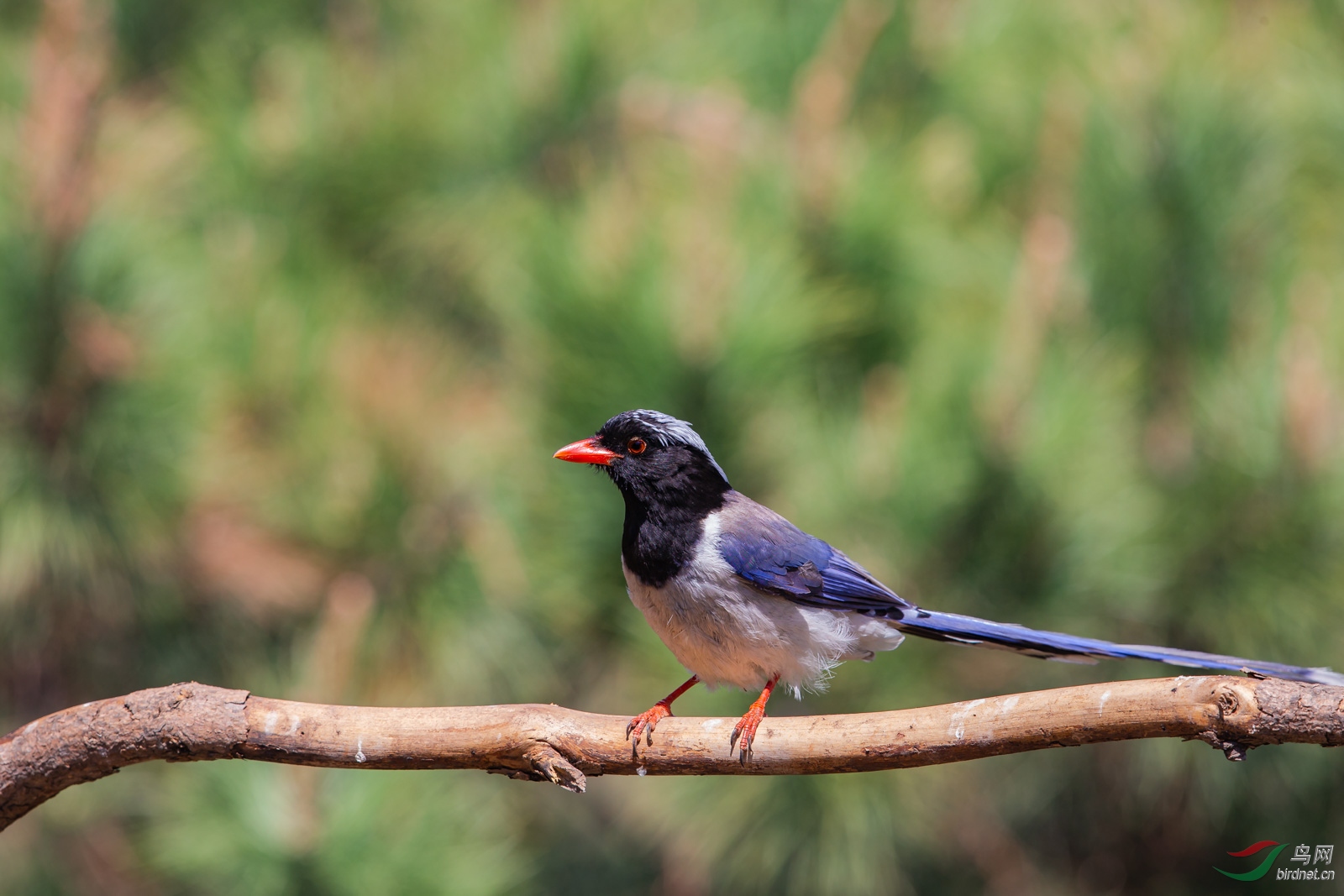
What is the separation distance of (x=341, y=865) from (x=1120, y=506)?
2.77m

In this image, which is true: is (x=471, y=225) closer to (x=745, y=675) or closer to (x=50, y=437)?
(x=50, y=437)

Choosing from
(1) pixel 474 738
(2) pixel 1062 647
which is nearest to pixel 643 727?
(1) pixel 474 738

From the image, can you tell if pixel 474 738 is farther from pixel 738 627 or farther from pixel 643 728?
pixel 738 627

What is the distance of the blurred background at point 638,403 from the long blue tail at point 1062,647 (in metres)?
1.12

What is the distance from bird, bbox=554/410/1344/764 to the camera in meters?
2.75

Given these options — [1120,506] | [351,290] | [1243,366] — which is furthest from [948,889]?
[351,290]

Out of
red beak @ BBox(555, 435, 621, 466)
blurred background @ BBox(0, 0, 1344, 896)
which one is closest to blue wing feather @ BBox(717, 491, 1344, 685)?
red beak @ BBox(555, 435, 621, 466)

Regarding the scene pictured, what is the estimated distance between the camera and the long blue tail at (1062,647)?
226cm

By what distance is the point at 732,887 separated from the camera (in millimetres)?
4402

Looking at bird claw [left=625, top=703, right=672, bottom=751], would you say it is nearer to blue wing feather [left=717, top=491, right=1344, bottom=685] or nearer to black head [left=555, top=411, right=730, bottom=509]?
blue wing feather [left=717, top=491, right=1344, bottom=685]

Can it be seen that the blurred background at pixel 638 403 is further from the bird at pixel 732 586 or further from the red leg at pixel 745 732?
the red leg at pixel 745 732

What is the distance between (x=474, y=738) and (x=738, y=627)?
78 centimetres

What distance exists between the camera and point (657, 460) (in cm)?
301

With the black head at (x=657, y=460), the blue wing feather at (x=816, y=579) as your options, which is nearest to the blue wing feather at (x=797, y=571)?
the blue wing feather at (x=816, y=579)
